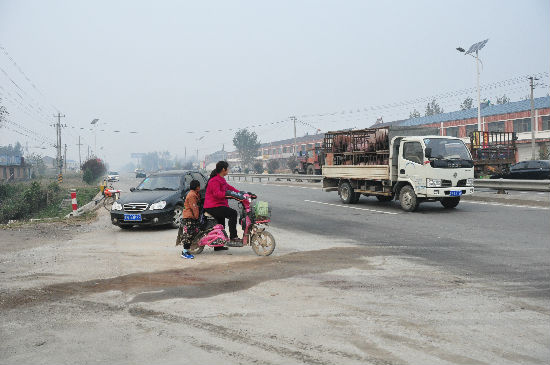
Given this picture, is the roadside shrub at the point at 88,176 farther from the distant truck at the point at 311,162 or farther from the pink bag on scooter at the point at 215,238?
the pink bag on scooter at the point at 215,238

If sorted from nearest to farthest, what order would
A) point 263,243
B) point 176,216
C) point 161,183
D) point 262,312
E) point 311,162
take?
point 262,312, point 263,243, point 176,216, point 161,183, point 311,162

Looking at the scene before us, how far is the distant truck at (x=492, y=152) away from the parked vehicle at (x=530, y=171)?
445 millimetres

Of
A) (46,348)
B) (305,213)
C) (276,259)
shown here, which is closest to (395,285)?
(276,259)

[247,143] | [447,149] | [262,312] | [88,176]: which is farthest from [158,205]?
[247,143]

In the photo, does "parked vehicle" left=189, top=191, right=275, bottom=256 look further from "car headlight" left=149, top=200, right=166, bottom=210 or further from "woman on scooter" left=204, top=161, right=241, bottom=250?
"car headlight" left=149, top=200, right=166, bottom=210

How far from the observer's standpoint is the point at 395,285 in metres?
5.96

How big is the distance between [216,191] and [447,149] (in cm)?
892

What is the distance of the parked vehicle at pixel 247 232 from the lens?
26.7ft

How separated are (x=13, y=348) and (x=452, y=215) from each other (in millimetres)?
12028

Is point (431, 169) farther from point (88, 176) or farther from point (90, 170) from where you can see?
point (90, 170)

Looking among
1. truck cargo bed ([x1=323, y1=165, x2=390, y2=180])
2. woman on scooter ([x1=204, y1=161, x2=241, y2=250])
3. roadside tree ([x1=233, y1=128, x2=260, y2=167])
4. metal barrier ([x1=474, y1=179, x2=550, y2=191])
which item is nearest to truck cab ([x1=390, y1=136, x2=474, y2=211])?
truck cargo bed ([x1=323, y1=165, x2=390, y2=180])

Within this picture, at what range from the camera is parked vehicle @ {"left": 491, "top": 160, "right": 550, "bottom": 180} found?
2267cm

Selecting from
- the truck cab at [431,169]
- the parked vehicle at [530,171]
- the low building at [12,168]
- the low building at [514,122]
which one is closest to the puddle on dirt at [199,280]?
the truck cab at [431,169]

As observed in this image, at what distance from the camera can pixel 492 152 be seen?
23.3 meters
